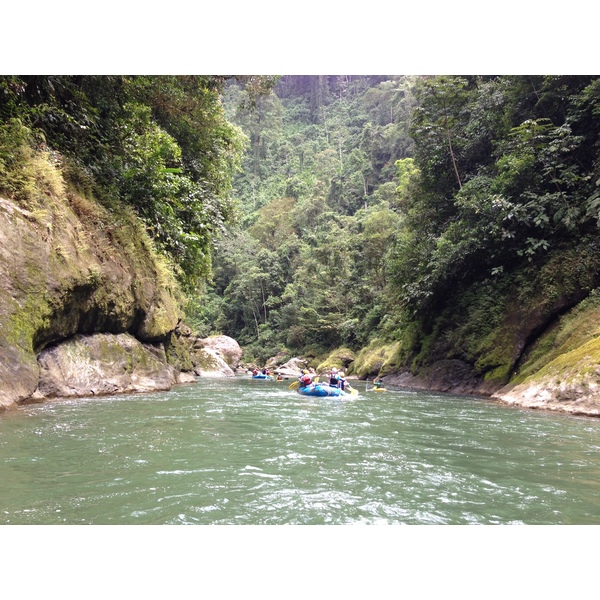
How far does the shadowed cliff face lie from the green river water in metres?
1.04

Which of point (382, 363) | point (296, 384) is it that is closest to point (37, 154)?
point (296, 384)

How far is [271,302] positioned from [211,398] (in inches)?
1272

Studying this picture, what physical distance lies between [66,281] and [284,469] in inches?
206

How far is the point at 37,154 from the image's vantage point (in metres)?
7.71

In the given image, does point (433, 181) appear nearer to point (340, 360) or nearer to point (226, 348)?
point (340, 360)

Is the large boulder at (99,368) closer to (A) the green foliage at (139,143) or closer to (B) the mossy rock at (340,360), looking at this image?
(A) the green foliage at (139,143)

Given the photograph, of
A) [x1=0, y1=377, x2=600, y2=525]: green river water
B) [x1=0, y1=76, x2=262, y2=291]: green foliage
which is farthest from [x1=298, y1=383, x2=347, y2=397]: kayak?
[x1=0, y1=76, x2=262, y2=291]: green foliage

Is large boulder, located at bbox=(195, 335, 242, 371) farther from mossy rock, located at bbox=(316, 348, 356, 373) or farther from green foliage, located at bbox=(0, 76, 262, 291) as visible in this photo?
green foliage, located at bbox=(0, 76, 262, 291)

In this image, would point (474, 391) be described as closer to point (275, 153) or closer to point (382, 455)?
point (382, 455)

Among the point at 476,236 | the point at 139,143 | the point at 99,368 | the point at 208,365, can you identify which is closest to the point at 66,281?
the point at 99,368

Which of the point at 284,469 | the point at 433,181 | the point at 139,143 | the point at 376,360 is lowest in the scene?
the point at 376,360

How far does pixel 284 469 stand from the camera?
437cm

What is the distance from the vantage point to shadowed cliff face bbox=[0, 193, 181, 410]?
21.2 ft

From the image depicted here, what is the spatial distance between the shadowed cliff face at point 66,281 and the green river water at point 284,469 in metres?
1.04
